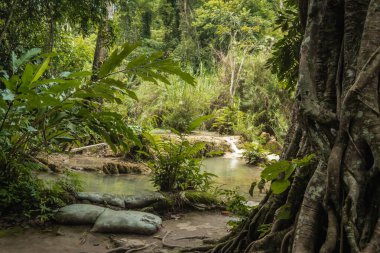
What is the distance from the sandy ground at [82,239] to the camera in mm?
3137

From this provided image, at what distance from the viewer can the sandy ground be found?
3.14m

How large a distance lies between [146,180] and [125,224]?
3.25m

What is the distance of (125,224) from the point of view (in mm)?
3666

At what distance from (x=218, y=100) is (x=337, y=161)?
520 inches

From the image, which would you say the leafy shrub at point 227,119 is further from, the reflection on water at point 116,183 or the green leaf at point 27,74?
the green leaf at point 27,74

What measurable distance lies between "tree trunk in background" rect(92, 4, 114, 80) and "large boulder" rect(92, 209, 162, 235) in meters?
1.61

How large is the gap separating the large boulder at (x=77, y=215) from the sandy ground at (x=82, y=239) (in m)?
0.08

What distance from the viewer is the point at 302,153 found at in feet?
8.64

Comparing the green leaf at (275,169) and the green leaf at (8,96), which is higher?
the green leaf at (8,96)

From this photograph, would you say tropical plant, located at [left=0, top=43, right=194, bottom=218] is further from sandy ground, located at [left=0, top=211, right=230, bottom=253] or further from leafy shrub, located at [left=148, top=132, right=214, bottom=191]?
leafy shrub, located at [left=148, top=132, right=214, bottom=191]

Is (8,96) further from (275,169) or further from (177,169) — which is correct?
(177,169)

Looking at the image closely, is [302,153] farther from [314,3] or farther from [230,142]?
[230,142]

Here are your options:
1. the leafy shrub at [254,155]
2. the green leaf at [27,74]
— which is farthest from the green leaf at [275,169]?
the leafy shrub at [254,155]

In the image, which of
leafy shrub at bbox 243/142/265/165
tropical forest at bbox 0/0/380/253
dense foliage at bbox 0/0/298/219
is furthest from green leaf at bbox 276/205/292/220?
leafy shrub at bbox 243/142/265/165
